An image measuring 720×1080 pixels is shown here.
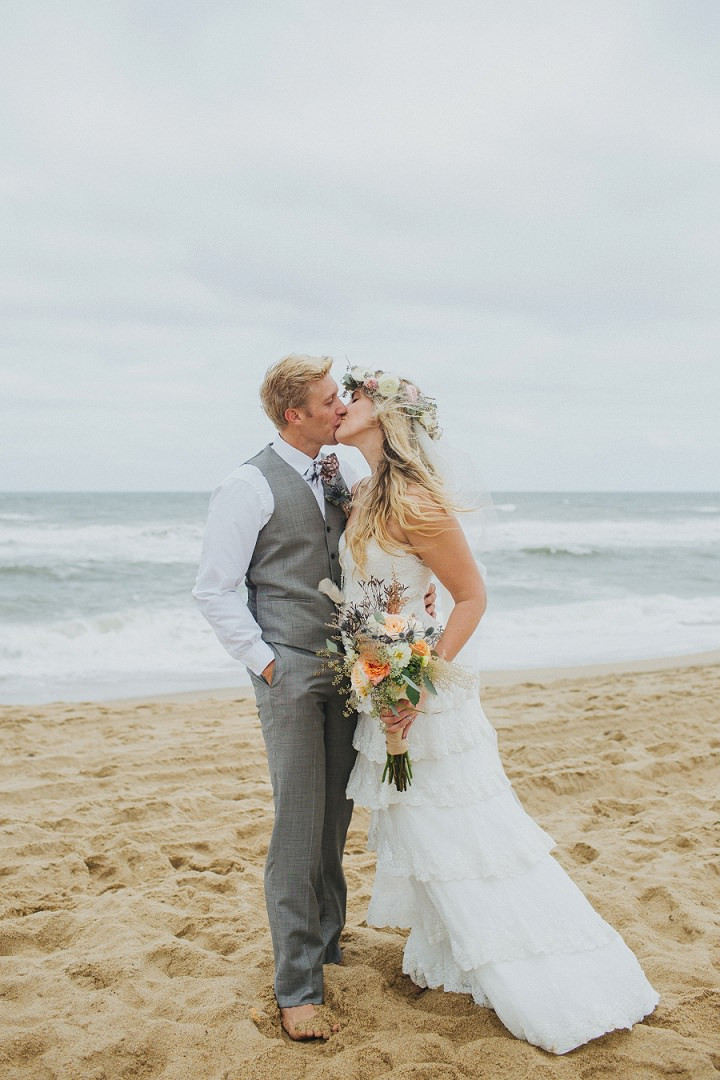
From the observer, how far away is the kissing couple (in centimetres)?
288

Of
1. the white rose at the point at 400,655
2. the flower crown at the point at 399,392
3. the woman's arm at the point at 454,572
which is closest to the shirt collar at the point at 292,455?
the flower crown at the point at 399,392

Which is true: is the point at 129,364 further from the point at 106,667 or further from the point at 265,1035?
the point at 265,1035

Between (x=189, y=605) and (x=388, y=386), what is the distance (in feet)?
39.4

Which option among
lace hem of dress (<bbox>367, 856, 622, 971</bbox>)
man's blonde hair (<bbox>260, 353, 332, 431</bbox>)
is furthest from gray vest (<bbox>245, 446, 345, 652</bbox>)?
lace hem of dress (<bbox>367, 856, 622, 971</bbox>)

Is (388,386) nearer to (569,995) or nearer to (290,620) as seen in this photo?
(290,620)

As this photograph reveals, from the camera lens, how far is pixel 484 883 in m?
2.92

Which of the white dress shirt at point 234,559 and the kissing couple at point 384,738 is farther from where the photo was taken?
the white dress shirt at point 234,559

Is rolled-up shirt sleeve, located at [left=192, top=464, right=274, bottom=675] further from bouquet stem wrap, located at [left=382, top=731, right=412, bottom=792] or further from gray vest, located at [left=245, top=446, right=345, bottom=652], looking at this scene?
bouquet stem wrap, located at [left=382, top=731, right=412, bottom=792]

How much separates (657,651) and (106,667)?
271 inches

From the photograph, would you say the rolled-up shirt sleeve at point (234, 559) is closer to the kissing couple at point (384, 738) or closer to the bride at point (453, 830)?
the kissing couple at point (384, 738)

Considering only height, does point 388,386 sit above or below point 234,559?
above

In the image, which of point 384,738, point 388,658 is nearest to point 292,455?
point 388,658

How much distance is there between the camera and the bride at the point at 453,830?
2.83m

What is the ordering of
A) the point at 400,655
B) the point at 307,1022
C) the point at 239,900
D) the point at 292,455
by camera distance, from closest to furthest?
the point at 400,655 → the point at 307,1022 → the point at 292,455 → the point at 239,900
